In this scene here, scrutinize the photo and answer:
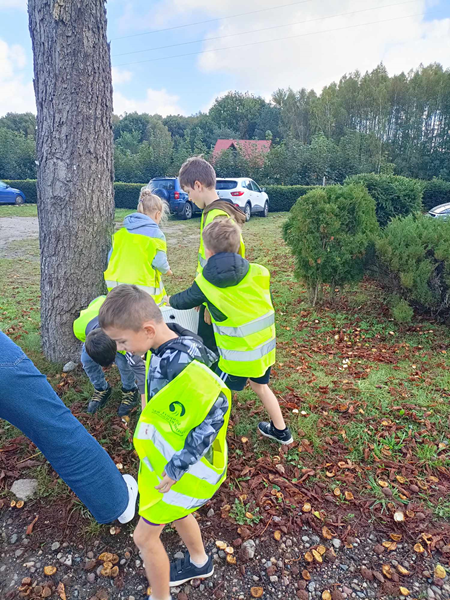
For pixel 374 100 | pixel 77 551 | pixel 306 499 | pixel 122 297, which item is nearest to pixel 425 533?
pixel 306 499

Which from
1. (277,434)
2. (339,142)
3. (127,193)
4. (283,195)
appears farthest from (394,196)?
(339,142)

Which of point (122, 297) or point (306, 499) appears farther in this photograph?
point (306, 499)

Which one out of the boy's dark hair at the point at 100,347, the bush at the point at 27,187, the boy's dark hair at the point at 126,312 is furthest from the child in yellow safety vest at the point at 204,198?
the bush at the point at 27,187

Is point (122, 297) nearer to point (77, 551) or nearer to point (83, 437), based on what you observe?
point (83, 437)

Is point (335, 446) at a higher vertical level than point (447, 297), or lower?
lower

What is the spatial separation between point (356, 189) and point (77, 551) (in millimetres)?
5248

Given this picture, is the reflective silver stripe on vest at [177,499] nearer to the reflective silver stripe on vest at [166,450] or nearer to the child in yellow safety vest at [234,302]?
the reflective silver stripe on vest at [166,450]

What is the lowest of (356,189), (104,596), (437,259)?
(104,596)

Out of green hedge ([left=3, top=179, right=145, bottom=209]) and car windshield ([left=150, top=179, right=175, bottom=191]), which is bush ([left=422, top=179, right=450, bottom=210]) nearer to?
car windshield ([left=150, top=179, right=175, bottom=191])

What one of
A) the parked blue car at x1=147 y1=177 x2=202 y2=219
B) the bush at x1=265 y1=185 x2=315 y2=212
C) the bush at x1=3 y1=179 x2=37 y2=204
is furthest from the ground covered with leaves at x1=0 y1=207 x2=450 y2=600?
the bush at x1=3 y1=179 x2=37 y2=204

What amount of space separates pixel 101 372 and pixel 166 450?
183 cm

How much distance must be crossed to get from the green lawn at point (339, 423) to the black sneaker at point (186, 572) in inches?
14.6

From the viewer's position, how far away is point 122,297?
170cm

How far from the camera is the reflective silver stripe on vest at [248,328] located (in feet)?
8.50
